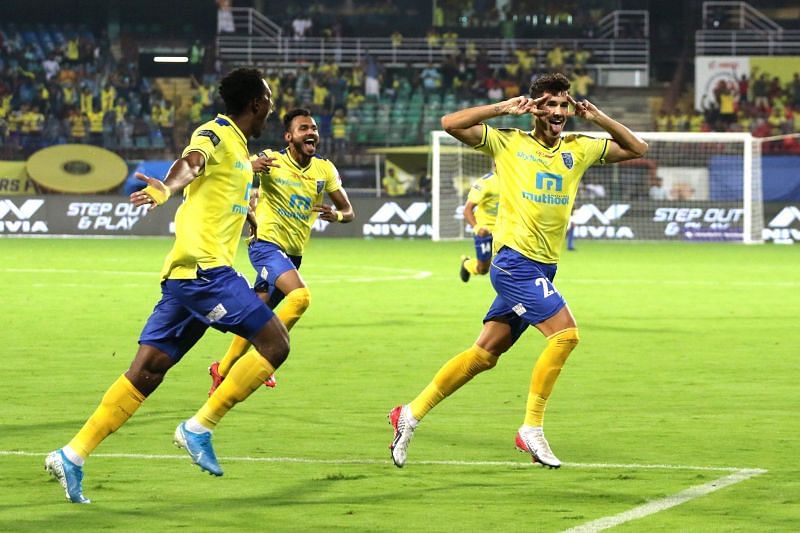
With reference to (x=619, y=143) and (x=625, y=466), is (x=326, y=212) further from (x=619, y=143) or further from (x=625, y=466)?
(x=625, y=466)

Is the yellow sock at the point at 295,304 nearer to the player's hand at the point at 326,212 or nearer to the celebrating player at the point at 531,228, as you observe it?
the player's hand at the point at 326,212

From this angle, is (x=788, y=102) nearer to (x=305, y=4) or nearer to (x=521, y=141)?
(x=305, y=4)

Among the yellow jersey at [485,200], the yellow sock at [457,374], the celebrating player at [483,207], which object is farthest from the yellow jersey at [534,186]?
the yellow jersey at [485,200]

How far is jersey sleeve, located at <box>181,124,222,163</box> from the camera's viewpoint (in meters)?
7.74

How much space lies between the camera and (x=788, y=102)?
163 feet

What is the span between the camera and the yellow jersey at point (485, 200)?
68.3ft

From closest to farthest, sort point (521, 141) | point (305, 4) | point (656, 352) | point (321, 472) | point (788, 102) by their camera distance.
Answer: point (321, 472) < point (521, 141) < point (656, 352) < point (788, 102) < point (305, 4)

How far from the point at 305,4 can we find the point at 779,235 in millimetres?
21374

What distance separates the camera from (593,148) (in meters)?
9.50

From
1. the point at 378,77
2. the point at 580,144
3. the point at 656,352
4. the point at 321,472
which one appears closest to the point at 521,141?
the point at 580,144

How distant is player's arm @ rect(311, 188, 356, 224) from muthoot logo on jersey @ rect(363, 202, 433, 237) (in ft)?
92.0

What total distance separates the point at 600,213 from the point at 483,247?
68.5ft

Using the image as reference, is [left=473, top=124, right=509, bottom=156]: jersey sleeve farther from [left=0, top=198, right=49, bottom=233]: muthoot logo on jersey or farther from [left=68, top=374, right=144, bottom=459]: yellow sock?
[left=0, top=198, right=49, bottom=233]: muthoot logo on jersey

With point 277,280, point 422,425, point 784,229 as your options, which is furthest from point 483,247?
point 784,229
